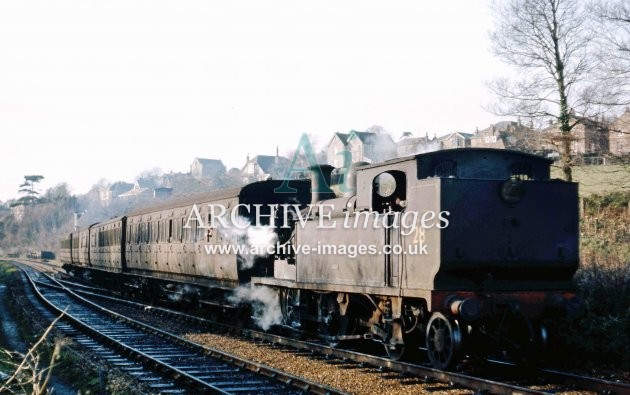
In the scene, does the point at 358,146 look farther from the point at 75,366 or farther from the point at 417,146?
the point at 75,366

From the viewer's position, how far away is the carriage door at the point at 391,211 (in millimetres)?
9945

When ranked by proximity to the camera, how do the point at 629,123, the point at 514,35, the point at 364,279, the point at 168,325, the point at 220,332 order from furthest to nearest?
the point at 514,35, the point at 629,123, the point at 168,325, the point at 220,332, the point at 364,279

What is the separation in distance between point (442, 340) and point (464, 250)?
1337 millimetres

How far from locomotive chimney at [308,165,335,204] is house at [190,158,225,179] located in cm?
12317

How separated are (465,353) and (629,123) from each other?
14.4 m

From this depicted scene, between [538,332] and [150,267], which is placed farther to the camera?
[150,267]

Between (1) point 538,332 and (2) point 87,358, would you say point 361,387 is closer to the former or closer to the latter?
(1) point 538,332

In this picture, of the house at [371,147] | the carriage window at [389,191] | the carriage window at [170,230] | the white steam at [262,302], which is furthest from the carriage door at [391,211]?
the carriage window at [170,230]

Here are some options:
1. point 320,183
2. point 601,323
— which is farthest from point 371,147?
point 601,323

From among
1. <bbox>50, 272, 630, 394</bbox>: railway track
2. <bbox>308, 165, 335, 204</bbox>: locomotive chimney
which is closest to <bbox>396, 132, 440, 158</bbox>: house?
<bbox>308, 165, 335, 204</bbox>: locomotive chimney

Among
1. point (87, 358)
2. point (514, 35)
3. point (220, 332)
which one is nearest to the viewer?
point (87, 358)

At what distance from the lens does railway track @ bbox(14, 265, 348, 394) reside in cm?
952

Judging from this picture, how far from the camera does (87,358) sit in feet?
41.3

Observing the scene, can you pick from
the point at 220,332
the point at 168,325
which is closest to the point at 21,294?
the point at 168,325
